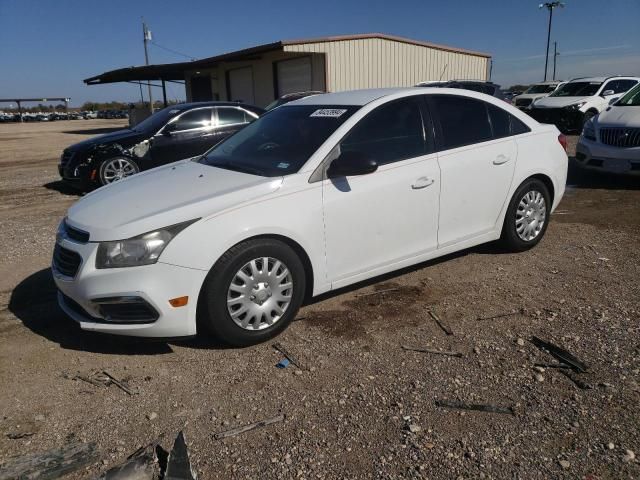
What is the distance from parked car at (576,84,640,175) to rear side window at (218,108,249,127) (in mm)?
6001

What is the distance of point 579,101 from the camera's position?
1627 centimetres

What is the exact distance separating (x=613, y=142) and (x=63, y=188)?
31.8 ft

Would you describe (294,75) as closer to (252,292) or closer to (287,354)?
(252,292)

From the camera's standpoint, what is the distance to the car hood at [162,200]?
131 inches

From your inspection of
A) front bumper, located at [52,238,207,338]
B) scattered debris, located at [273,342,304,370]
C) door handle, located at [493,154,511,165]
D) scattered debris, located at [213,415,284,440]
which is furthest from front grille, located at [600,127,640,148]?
scattered debris, located at [213,415,284,440]

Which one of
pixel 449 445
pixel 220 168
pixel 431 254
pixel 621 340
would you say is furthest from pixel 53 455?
pixel 621 340

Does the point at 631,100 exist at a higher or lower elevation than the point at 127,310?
higher

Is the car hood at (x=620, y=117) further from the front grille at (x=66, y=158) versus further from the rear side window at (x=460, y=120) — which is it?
the front grille at (x=66, y=158)

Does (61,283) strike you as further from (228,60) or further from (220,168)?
(228,60)

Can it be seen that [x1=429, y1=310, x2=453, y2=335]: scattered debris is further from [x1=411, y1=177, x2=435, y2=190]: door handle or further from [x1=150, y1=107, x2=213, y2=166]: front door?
[x1=150, y1=107, x2=213, y2=166]: front door

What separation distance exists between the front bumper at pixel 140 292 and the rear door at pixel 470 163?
7.22ft

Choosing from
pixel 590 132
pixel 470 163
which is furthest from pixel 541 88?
pixel 470 163

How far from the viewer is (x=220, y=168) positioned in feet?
13.9

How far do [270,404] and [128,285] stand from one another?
113 cm
